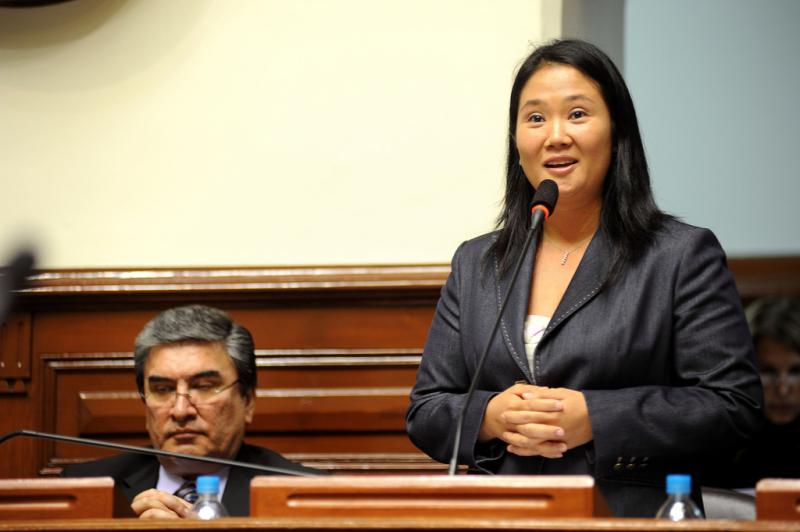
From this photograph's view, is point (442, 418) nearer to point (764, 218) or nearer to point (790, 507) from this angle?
point (790, 507)

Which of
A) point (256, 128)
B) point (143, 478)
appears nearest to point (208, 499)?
point (143, 478)

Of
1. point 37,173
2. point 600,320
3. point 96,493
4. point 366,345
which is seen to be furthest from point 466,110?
point 96,493

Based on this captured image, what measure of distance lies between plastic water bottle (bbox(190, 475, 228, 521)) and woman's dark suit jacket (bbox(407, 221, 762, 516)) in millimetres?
391

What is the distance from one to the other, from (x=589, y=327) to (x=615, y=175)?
0.30m

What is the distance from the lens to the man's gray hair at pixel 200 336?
9.89 feet

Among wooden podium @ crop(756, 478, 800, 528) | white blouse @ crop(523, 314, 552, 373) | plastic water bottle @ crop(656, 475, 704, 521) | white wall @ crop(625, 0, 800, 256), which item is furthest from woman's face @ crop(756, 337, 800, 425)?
wooden podium @ crop(756, 478, 800, 528)

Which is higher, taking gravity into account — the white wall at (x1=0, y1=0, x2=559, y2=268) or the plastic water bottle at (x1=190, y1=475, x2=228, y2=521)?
the white wall at (x1=0, y1=0, x2=559, y2=268)

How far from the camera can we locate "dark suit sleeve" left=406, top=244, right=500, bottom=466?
2086 millimetres

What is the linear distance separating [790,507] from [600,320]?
0.57 meters

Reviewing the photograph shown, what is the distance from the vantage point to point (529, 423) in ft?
6.52

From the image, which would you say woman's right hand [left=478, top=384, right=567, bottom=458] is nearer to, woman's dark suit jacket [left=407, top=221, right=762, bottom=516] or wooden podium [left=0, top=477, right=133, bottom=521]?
woman's dark suit jacket [left=407, top=221, right=762, bottom=516]

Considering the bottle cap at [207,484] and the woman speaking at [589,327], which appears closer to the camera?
the bottle cap at [207,484]

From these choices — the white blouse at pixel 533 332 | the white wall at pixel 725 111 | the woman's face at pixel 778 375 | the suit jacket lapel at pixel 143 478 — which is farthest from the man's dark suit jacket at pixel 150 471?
the white wall at pixel 725 111

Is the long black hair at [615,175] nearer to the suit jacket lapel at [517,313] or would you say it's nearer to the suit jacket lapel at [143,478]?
the suit jacket lapel at [517,313]
